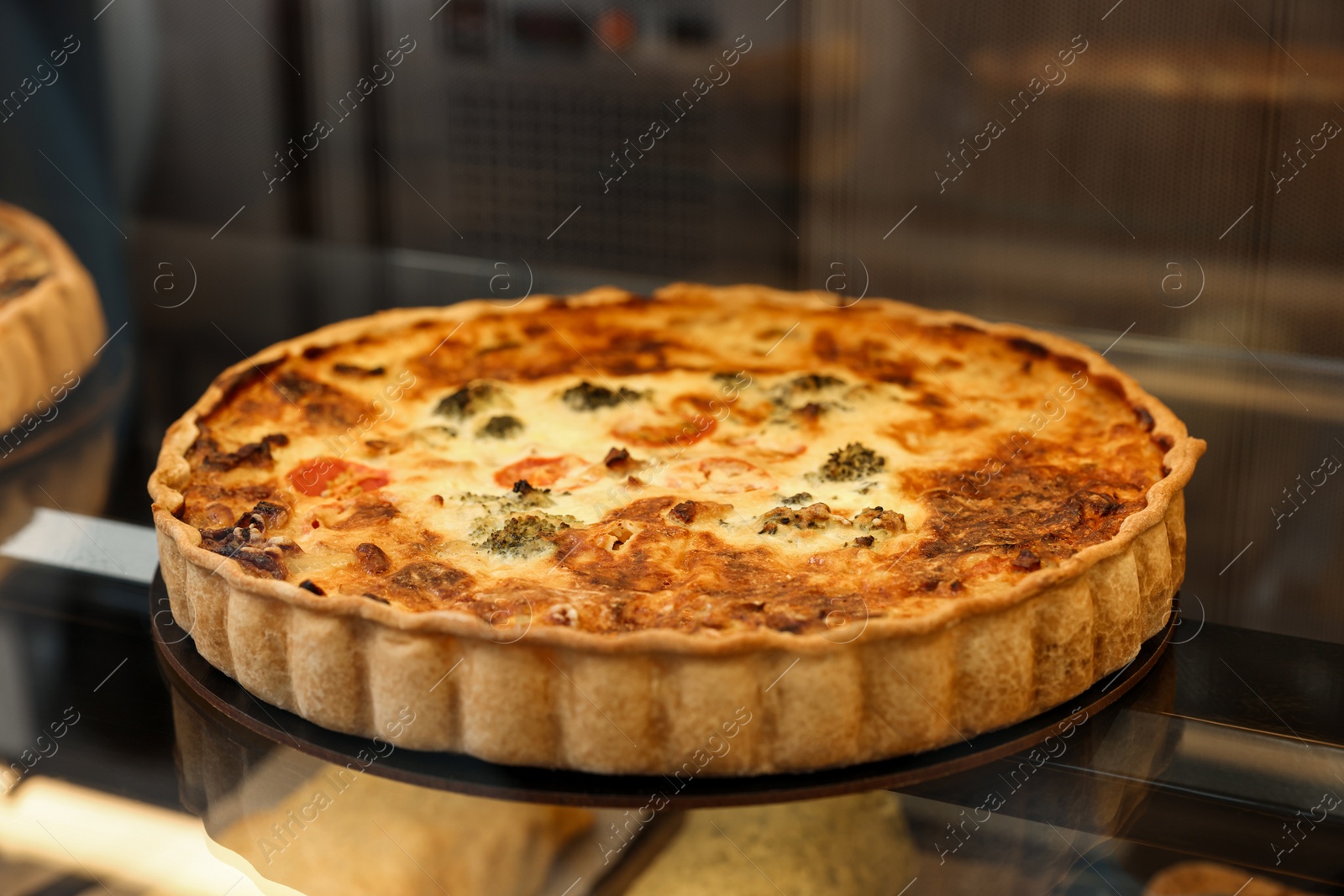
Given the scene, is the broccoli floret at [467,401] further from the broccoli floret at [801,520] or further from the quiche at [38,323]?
the quiche at [38,323]

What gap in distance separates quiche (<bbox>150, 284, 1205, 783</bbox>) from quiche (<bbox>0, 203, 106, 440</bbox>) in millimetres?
671

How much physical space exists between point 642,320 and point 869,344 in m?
0.70

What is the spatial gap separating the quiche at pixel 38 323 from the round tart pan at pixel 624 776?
1.51 metres

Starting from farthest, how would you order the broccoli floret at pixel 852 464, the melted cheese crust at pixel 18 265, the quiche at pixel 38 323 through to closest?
the melted cheese crust at pixel 18 265
the quiche at pixel 38 323
the broccoli floret at pixel 852 464

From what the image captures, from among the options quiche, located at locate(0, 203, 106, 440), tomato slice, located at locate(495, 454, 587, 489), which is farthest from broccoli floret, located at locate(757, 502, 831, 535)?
quiche, located at locate(0, 203, 106, 440)

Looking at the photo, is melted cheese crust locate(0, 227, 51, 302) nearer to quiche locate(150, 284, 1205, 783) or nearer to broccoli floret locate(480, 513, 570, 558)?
quiche locate(150, 284, 1205, 783)

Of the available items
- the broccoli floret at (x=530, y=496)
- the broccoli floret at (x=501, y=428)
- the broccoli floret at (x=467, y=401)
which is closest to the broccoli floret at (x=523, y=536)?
the broccoli floret at (x=530, y=496)

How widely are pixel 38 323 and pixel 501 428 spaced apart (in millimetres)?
1399

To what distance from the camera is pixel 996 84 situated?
4449 millimetres

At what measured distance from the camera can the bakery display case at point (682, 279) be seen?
2.28 meters

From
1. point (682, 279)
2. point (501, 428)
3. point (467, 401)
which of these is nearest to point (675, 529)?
point (501, 428)

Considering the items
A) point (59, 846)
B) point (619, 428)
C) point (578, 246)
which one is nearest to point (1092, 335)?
point (619, 428)

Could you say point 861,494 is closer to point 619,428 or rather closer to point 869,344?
point 619,428

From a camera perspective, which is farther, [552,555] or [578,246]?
[578,246]
